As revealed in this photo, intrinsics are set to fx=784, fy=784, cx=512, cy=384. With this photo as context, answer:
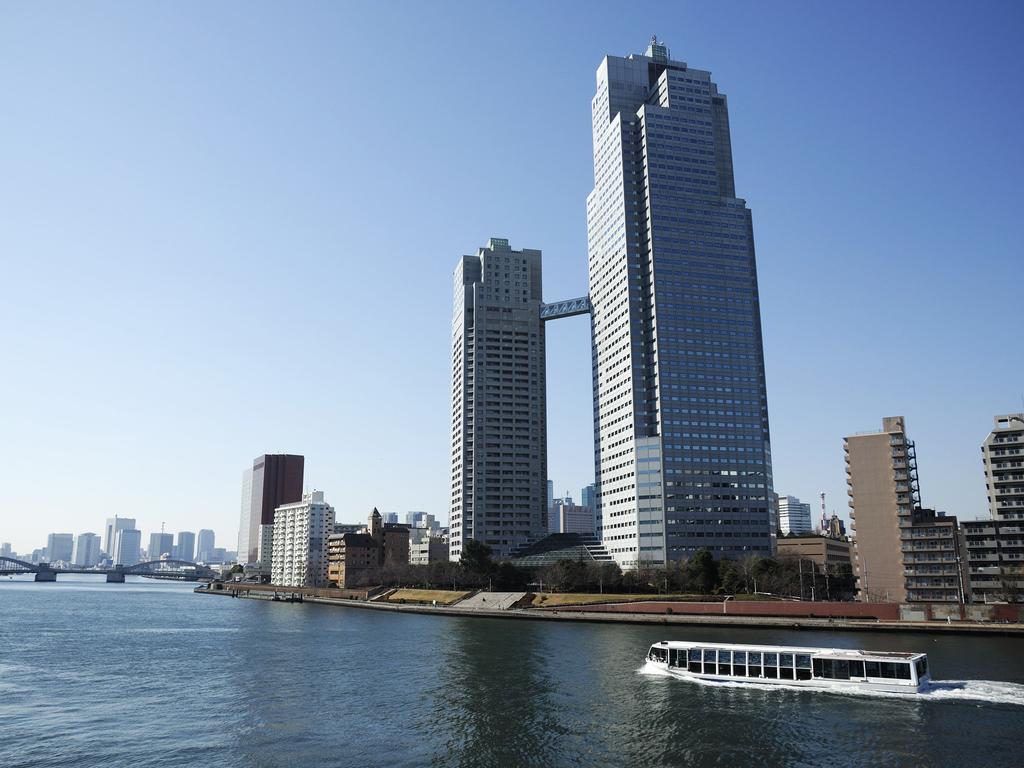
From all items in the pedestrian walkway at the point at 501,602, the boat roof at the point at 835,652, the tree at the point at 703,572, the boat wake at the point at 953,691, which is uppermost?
the tree at the point at 703,572

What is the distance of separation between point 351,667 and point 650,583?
367ft

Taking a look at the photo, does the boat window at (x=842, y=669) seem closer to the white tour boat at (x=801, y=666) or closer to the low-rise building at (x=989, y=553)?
the white tour boat at (x=801, y=666)

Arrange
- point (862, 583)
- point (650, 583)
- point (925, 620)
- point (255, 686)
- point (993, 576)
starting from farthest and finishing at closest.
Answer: point (650, 583)
point (862, 583)
point (993, 576)
point (925, 620)
point (255, 686)

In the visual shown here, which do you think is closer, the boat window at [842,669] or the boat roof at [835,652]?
the boat roof at [835,652]

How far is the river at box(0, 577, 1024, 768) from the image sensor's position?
2180 inches

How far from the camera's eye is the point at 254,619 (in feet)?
607

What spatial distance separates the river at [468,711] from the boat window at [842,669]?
321 cm

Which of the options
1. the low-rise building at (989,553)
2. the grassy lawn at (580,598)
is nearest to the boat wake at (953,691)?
A: the grassy lawn at (580,598)

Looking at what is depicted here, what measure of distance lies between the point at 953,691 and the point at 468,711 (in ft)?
148

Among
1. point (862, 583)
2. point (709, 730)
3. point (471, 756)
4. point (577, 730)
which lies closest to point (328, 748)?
point (471, 756)

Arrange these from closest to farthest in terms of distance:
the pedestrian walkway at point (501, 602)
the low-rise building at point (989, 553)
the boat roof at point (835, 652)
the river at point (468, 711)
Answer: the river at point (468, 711) < the boat roof at point (835, 652) < the low-rise building at point (989, 553) < the pedestrian walkway at point (501, 602)

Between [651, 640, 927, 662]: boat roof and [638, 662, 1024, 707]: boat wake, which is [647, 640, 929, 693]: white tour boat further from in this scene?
[638, 662, 1024, 707]: boat wake

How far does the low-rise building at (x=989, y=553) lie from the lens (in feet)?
509

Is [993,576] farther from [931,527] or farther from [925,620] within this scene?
[925,620]
